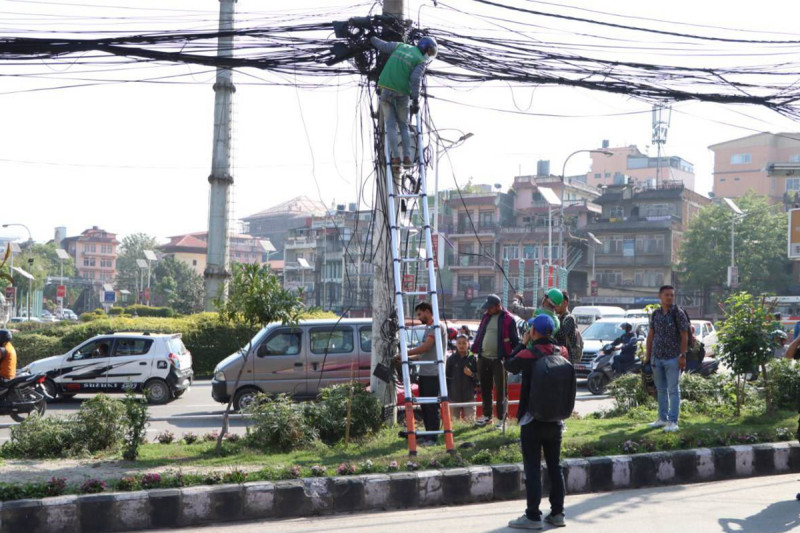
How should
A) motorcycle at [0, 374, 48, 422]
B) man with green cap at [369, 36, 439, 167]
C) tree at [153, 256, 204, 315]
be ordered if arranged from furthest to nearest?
1. tree at [153, 256, 204, 315]
2. motorcycle at [0, 374, 48, 422]
3. man with green cap at [369, 36, 439, 167]

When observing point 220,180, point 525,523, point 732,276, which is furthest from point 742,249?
point 525,523

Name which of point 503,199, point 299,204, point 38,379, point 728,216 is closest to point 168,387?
point 38,379

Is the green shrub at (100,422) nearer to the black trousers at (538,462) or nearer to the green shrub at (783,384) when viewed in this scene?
the black trousers at (538,462)

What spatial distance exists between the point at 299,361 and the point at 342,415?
6.40 metres

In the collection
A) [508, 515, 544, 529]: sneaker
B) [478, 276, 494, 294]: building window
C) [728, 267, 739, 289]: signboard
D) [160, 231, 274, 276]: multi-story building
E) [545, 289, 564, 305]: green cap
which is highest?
[160, 231, 274, 276]: multi-story building

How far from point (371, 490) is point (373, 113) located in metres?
5.13

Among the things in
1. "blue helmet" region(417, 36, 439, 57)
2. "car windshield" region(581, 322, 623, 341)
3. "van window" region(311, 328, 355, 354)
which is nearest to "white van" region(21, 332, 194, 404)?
"van window" region(311, 328, 355, 354)

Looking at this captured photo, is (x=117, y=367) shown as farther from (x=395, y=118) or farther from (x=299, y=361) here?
(x=395, y=118)

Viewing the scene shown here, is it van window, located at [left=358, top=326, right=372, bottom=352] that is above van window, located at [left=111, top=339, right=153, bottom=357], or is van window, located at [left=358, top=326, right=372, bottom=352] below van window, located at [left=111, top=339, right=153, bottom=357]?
above

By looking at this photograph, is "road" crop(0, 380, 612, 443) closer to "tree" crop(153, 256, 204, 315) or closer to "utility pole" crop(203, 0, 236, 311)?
"utility pole" crop(203, 0, 236, 311)

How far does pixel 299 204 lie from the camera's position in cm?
17275

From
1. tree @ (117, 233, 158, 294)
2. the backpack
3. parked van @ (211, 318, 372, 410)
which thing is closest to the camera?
the backpack

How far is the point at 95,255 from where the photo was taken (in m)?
138

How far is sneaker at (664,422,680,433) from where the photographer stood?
981cm
